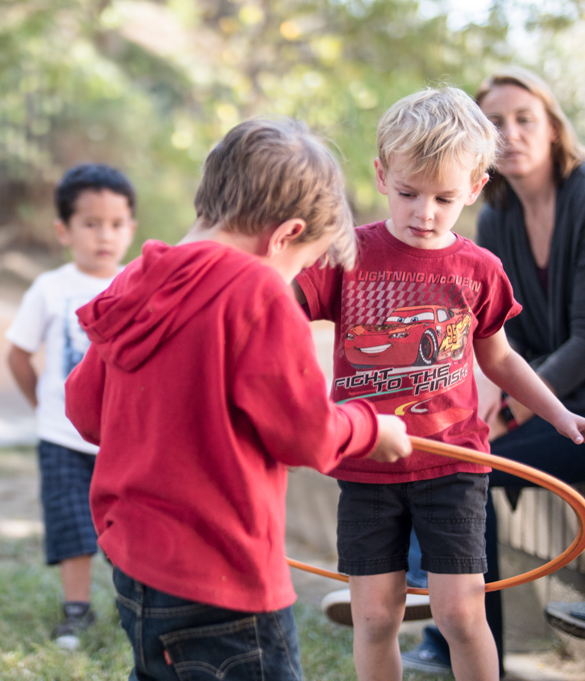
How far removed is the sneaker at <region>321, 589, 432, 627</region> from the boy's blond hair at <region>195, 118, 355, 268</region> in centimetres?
135

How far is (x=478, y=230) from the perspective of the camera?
3.08 metres

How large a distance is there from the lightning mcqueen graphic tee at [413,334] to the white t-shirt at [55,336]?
1503 mm

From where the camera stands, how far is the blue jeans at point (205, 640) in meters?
1.44

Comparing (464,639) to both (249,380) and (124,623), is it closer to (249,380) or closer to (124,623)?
(124,623)

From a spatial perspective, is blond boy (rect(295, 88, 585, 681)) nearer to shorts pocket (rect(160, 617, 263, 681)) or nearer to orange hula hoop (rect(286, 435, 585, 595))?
orange hula hoop (rect(286, 435, 585, 595))

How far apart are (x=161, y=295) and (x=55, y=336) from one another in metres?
1.92

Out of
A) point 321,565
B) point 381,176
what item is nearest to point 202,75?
point 321,565

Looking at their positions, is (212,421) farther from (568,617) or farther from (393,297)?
(568,617)

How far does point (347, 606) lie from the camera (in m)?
2.44

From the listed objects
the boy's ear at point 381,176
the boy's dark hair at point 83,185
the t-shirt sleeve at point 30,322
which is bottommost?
the t-shirt sleeve at point 30,322

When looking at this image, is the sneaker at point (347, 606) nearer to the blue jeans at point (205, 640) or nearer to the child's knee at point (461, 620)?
the child's knee at point (461, 620)

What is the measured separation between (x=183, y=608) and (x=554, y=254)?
76.4 inches

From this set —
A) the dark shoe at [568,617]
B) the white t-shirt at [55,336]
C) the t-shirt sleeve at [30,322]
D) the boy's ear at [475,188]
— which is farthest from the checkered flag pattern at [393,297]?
the t-shirt sleeve at [30,322]

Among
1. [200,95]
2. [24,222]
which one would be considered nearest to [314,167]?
[200,95]
